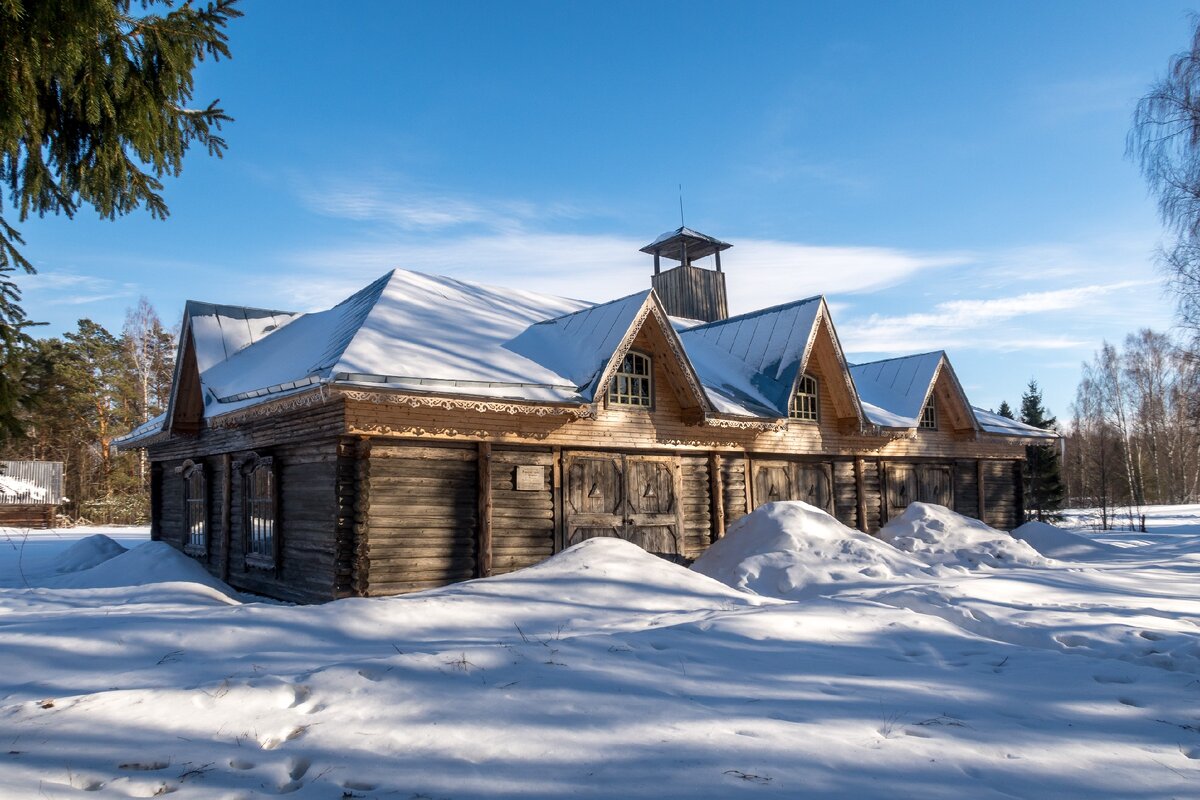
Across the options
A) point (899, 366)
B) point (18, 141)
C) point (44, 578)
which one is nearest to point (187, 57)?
point (18, 141)

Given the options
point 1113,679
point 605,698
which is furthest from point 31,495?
point 1113,679

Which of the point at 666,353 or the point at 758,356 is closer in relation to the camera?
the point at 666,353

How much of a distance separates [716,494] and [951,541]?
5273 mm

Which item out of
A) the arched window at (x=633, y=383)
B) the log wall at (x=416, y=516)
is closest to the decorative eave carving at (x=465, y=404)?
the log wall at (x=416, y=516)

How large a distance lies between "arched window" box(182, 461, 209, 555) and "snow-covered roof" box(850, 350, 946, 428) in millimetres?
15260

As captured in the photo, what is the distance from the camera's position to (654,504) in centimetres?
1598

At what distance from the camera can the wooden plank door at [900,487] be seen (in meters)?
21.2

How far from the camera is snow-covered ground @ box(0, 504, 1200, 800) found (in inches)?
168

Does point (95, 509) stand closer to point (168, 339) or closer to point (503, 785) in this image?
point (168, 339)

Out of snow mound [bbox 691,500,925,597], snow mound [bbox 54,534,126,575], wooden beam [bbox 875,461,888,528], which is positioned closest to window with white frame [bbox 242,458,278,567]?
snow mound [bbox 54,534,126,575]

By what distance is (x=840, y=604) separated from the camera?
862 cm

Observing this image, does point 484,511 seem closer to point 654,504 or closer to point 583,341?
point 583,341

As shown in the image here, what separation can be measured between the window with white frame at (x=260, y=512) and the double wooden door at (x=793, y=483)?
989 cm

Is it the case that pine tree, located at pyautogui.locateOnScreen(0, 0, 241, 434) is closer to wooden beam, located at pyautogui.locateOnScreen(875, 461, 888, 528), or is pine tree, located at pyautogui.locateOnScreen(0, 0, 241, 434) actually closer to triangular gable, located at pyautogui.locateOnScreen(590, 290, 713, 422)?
triangular gable, located at pyautogui.locateOnScreen(590, 290, 713, 422)
